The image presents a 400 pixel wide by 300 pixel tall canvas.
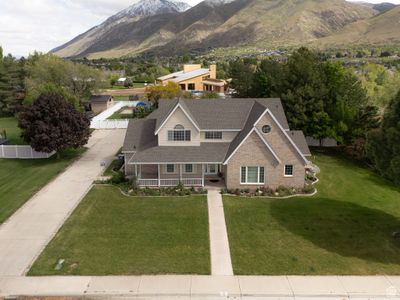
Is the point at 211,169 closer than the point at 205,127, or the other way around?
the point at 205,127

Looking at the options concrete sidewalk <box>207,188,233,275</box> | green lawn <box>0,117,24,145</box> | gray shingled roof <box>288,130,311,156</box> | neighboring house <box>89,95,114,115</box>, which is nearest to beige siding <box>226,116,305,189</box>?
concrete sidewalk <box>207,188,233,275</box>

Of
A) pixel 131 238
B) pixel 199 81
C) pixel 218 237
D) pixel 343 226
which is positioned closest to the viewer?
pixel 131 238

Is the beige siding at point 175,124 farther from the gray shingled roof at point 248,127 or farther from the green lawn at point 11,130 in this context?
the green lawn at point 11,130

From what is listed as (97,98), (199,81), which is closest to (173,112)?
(97,98)

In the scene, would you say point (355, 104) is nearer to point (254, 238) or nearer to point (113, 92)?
point (254, 238)

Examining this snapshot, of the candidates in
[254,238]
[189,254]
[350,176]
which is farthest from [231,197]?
[350,176]

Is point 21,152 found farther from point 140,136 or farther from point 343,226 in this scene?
point 343,226

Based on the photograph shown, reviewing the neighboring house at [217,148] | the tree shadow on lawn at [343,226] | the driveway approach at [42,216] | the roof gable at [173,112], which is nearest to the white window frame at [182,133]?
the neighboring house at [217,148]
